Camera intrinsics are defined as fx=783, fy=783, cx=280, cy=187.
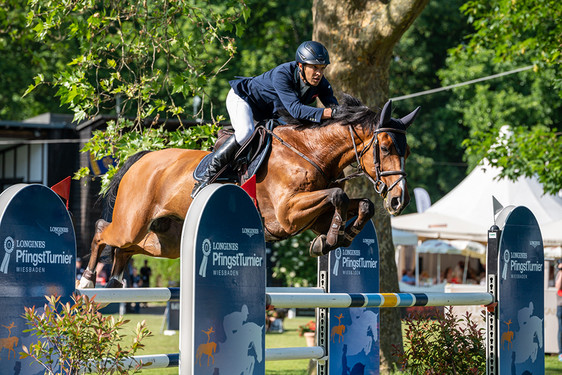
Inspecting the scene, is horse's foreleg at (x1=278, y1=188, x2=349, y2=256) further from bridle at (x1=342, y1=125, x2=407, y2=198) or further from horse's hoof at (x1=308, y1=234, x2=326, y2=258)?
bridle at (x1=342, y1=125, x2=407, y2=198)

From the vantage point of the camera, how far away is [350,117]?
612 cm

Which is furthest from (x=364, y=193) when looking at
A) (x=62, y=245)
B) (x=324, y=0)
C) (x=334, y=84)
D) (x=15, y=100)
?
(x=15, y=100)

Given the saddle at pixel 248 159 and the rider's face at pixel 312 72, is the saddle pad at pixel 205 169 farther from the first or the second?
the rider's face at pixel 312 72

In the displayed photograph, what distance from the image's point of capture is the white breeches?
6.18 m

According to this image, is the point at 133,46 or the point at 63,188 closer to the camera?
the point at 63,188

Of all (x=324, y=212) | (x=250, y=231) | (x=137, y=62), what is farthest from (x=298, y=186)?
(x=137, y=62)

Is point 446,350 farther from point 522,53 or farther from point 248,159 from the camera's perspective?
point 522,53

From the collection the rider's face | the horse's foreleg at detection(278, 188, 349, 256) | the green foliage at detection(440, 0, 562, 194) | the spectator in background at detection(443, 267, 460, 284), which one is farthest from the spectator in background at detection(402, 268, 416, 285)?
the rider's face

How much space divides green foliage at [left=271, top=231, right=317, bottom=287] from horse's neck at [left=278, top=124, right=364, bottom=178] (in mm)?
13427

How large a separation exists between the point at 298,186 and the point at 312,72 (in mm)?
879

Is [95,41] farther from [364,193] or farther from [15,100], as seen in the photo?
[15,100]

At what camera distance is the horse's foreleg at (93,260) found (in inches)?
265

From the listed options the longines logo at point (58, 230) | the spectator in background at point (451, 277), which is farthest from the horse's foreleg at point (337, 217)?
the spectator in background at point (451, 277)

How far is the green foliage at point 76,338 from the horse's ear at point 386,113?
8.59 ft
